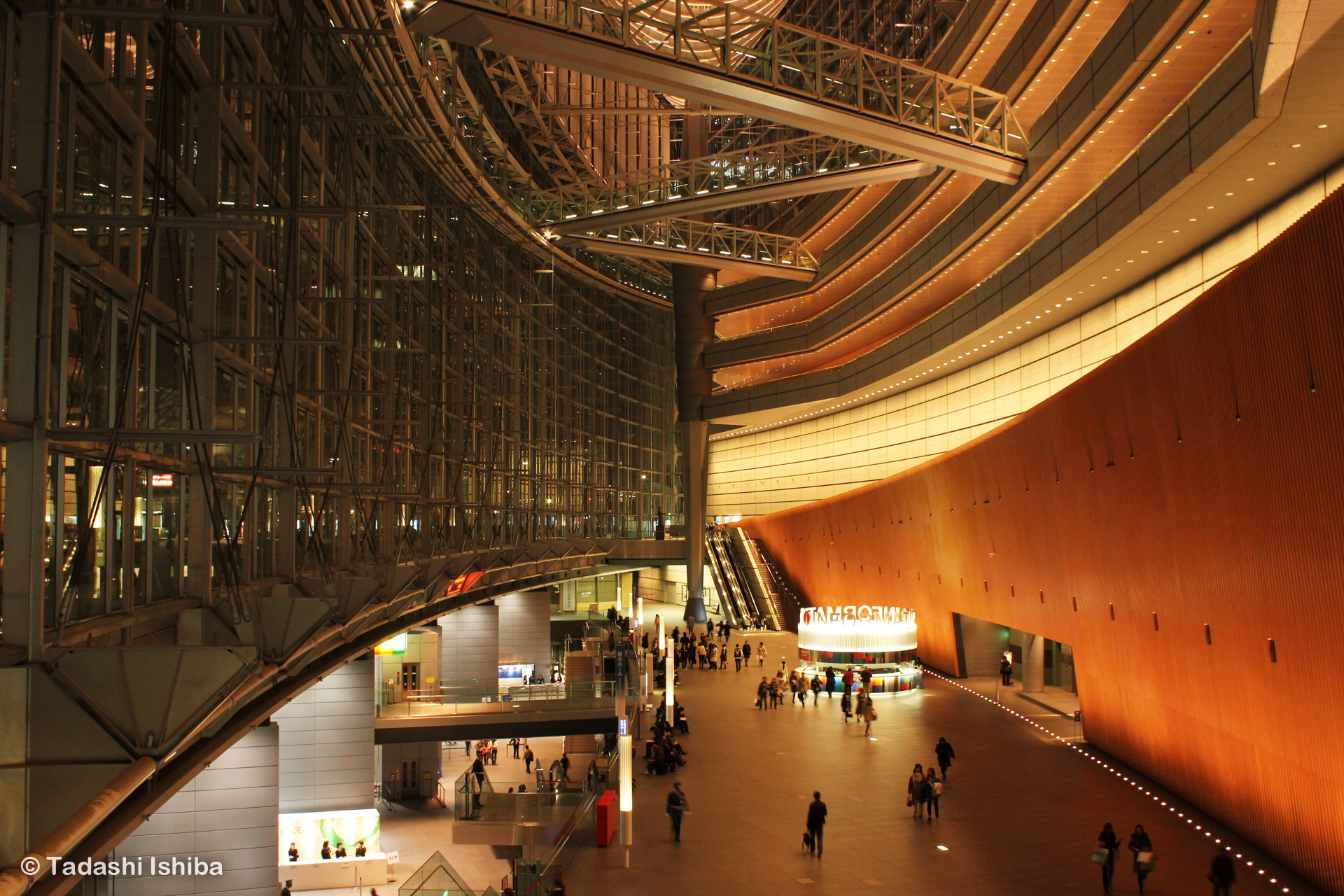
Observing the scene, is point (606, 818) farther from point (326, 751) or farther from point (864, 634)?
point (864, 634)

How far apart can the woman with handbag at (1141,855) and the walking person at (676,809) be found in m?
6.35

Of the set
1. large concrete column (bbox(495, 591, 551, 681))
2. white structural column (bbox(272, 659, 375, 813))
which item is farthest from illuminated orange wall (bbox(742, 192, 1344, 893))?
large concrete column (bbox(495, 591, 551, 681))

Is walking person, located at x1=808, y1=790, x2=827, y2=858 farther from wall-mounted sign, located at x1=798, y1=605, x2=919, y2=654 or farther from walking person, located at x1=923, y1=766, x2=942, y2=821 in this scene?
wall-mounted sign, located at x1=798, y1=605, x2=919, y2=654

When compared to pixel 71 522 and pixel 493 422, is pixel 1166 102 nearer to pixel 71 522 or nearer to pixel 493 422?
pixel 493 422

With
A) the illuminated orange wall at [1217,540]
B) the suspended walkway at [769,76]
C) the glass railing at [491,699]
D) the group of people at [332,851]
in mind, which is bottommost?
the group of people at [332,851]

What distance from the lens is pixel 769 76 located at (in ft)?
75.2

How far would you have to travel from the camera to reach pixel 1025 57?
24.5m

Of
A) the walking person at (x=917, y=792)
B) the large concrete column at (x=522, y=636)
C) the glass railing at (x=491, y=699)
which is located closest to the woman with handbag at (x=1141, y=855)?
the walking person at (x=917, y=792)

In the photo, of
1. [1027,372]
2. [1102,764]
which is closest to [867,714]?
[1102,764]

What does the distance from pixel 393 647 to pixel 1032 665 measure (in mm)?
17886

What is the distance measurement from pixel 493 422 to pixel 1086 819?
19110 millimetres

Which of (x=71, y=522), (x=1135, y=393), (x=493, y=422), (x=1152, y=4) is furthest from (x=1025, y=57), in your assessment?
(x=71, y=522)

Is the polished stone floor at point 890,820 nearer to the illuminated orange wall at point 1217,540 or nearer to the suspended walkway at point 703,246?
the illuminated orange wall at point 1217,540

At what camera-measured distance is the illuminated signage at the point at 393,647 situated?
26.8 meters
